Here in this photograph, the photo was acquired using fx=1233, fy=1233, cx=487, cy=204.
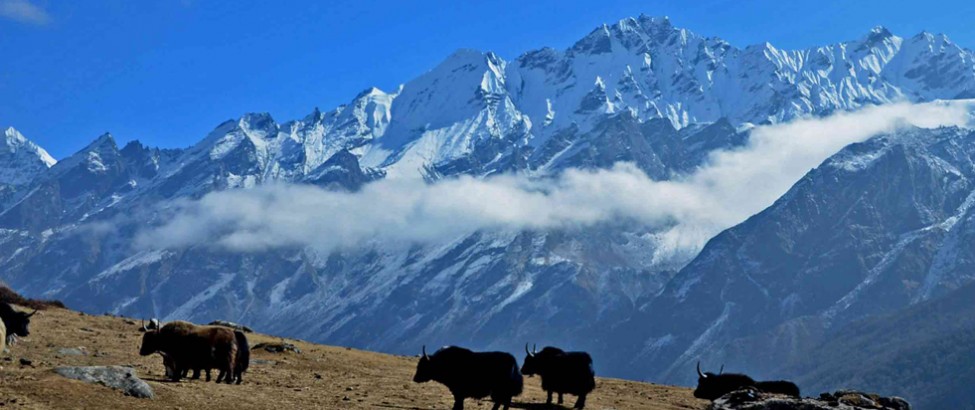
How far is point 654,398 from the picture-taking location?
177ft

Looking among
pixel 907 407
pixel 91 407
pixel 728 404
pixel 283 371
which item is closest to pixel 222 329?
pixel 283 371

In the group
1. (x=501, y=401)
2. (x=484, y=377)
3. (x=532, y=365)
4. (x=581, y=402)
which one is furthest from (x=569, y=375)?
(x=484, y=377)

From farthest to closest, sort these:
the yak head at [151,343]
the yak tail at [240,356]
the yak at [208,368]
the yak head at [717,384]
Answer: the yak head at [717,384]
the yak head at [151,343]
the yak tail at [240,356]
the yak at [208,368]

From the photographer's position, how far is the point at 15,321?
174 ft

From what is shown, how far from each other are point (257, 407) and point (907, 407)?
20910 mm

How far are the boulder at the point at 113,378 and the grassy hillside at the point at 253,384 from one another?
0.37 m

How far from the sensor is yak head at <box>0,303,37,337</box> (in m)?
52.5

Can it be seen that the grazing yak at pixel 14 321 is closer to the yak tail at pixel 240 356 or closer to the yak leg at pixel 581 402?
the yak tail at pixel 240 356

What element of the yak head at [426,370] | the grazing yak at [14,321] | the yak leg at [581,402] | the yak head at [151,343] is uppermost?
the grazing yak at [14,321]

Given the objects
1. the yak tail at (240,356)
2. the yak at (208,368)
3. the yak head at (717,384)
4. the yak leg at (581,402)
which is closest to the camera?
the yak at (208,368)

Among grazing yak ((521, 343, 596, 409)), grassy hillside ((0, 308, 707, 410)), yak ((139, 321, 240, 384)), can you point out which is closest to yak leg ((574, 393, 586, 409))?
grazing yak ((521, 343, 596, 409))

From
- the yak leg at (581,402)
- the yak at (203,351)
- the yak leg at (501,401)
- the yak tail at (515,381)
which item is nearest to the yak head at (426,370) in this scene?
the yak leg at (501,401)

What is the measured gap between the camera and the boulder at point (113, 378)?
38125mm

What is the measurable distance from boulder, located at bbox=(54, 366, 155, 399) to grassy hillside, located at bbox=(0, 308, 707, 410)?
37cm
